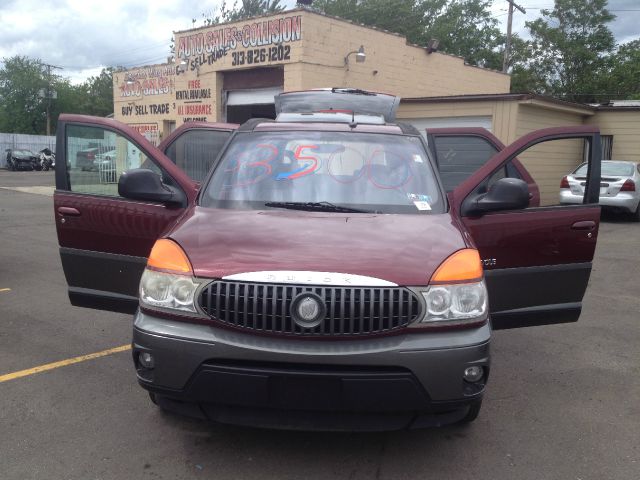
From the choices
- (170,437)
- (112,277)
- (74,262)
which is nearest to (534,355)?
(170,437)

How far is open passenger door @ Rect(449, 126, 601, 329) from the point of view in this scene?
413 cm

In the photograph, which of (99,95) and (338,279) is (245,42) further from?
(99,95)

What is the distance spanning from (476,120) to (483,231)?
11.7 m

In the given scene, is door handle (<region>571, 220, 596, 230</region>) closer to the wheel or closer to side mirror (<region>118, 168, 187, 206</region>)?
the wheel

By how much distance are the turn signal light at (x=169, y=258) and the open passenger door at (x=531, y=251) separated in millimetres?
2021

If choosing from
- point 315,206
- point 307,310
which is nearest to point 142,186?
point 315,206

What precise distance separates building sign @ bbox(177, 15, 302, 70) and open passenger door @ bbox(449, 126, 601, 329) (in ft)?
39.9

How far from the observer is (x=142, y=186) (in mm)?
3816

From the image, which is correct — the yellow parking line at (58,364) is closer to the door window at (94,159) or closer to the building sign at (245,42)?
the door window at (94,159)

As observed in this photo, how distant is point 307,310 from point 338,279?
0.68 feet

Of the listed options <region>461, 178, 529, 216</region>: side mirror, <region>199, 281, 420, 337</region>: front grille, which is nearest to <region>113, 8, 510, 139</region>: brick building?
<region>461, 178, 529, 216</region>: side mirror

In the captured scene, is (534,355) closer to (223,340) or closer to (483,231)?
(483,231)

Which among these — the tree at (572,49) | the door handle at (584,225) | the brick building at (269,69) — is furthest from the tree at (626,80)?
the door handle at (584,225)

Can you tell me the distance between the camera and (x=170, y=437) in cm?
343
